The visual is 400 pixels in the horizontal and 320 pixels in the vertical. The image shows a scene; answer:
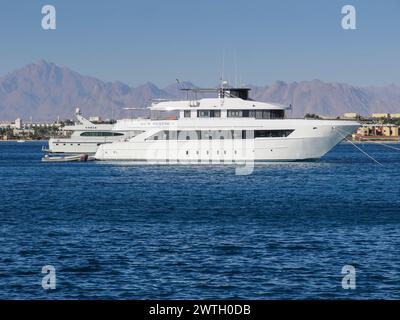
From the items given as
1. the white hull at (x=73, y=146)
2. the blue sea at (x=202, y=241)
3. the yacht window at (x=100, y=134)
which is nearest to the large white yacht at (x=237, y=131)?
the blue sea at (x=202, y=241)

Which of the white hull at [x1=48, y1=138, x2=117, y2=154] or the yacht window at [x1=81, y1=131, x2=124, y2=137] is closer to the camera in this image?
the yacht window at [x1=81, y1=131, x2=124, y2=137]

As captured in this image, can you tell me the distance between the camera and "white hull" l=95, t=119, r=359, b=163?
72750 millimetres

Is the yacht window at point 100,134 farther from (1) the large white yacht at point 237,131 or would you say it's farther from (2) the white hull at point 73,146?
(1) the large white yacht at point 237,131

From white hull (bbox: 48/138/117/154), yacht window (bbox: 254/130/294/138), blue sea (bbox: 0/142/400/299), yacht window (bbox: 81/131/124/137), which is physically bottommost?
blue sea (bbox: 0/142/400/299)

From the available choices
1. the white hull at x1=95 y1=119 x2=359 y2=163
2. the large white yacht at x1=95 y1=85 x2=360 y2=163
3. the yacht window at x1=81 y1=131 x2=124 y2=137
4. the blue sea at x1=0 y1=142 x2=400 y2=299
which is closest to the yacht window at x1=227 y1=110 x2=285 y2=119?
the large white yacht at x1=95 y1=85 x2=360 y2=163

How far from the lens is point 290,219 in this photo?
3472 centimetres

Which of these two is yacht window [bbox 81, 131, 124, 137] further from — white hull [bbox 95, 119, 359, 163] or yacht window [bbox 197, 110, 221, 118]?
yacht window [bbox 197, 110, 221, 118]

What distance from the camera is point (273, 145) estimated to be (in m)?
73.1

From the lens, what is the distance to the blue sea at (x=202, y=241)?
20.1 meters

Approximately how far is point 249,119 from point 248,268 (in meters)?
51.3

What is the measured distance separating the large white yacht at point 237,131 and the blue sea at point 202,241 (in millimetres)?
17436

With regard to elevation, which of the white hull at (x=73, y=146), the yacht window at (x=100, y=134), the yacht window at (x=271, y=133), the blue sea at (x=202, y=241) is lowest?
the blue sea at (x=202, y=241)

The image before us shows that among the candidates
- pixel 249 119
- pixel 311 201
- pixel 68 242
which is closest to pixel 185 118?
pixel 249 119
